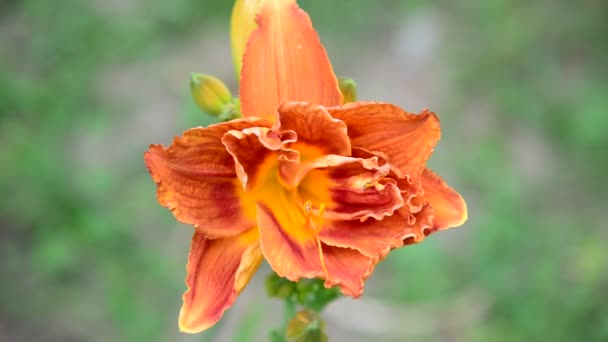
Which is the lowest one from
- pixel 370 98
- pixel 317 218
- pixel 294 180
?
pixel 370 98

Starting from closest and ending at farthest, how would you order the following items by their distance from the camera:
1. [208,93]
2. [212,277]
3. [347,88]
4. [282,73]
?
[212,277] → [282,73] → [347,88] → [208,93]

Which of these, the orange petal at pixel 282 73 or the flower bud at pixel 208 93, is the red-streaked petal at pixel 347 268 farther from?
the flower bud at pixel 208 93

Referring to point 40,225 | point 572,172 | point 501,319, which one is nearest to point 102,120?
point 40,225

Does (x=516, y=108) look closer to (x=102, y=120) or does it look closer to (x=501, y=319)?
(x=501, y=319)

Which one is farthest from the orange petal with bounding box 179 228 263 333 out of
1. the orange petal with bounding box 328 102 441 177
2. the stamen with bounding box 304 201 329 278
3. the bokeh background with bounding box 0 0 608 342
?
the bokeh background with bounding box 0 0 608 342

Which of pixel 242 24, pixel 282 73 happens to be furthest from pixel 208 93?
pixel 282 73

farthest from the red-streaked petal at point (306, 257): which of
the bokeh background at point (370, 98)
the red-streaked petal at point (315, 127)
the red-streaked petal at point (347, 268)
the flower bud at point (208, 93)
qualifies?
the bokeh background at point (370, 98)

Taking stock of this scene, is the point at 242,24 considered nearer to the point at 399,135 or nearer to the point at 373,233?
the point at 399,135
